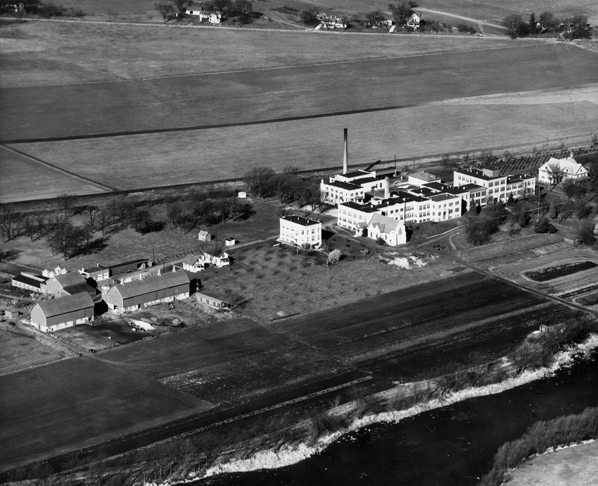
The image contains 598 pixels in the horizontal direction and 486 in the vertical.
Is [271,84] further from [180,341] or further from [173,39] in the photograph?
[180,341]

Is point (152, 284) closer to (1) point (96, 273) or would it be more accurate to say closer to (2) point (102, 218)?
(1) point (96, 273)

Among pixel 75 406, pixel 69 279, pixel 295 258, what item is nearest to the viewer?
pixel 75 406

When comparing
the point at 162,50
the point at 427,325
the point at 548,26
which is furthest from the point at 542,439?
the point at 548,26

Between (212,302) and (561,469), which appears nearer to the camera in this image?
(561,469)

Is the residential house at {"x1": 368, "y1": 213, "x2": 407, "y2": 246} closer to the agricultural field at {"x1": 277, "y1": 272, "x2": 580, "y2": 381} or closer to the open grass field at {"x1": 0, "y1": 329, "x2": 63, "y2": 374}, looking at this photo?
the agricultural field at {"x1": 277, "y1": 272, "x2": 580, "y2": 381}

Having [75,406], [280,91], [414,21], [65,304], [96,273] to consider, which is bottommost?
[75,406]

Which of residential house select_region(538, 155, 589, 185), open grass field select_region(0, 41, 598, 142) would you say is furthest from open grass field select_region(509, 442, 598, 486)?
open grass field select_region(0, 41, 598, 142)

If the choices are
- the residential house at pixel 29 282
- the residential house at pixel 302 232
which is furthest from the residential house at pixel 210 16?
the residential house at pixel 29 282

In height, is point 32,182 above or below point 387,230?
above
